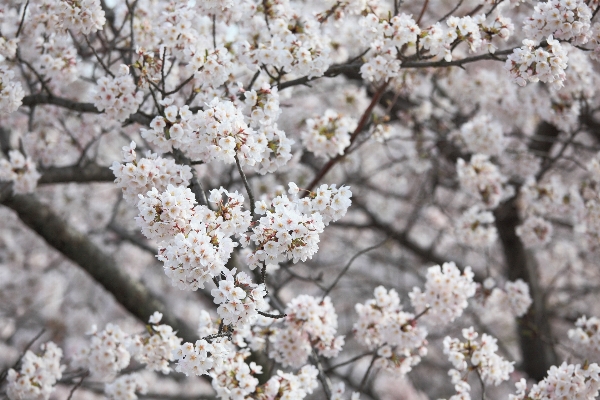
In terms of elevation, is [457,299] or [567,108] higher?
[567,108]

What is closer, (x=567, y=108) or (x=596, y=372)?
(x=596, y=372)

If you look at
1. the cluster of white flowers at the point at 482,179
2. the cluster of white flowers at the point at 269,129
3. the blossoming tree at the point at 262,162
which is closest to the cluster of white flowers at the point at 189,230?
the blossoming tree at the point at 262,162

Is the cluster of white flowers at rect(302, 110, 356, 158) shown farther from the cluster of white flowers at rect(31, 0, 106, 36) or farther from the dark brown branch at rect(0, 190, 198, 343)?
the dark brown branch at rect(0, 190, 198, 343)

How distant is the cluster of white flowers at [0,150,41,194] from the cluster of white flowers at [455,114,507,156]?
3.46 metres

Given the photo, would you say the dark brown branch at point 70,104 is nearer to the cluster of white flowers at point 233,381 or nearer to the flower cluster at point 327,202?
the flower cluster at point 327,202

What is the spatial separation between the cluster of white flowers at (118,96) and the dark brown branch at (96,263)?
5.11ft

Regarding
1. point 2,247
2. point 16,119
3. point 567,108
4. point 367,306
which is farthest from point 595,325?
point 2,247

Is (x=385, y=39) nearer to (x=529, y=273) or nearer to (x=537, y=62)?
(x=537, y=62)

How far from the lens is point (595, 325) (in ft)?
12.0

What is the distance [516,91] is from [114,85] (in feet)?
12.7

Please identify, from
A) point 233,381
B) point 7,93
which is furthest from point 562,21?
point 7,93

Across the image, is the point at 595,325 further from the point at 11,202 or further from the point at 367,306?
the point at 11,202

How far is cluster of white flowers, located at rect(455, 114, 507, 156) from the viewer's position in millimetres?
4785

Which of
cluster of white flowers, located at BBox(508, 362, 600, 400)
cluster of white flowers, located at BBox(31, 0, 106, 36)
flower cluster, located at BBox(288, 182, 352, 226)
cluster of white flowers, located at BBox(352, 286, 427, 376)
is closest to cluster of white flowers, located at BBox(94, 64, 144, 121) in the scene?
cluster of white flowers, located at BBox(31, 0, 106, 36)
